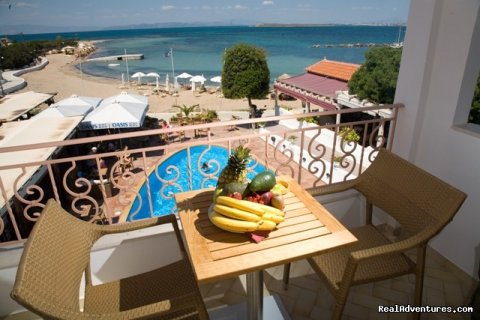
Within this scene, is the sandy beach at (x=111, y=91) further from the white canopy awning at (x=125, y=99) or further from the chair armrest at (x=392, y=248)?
the chair armrest at (x=392, y=248)

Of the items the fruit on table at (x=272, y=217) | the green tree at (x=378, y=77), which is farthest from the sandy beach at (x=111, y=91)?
the fruit on table at (x=272, y=217)

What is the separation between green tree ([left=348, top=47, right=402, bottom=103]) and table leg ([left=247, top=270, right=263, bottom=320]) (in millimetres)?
17139

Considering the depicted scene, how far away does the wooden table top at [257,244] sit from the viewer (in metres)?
1.45

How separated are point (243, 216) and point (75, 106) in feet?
49.2

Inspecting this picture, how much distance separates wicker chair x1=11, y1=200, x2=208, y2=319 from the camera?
4.43 feet

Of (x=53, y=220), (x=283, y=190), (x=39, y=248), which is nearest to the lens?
(x=39, y=248)

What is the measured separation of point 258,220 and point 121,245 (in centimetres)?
173

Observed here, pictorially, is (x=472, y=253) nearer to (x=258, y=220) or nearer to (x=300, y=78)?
(x=258, y=220)

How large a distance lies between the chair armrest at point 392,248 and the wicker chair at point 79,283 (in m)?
0.95

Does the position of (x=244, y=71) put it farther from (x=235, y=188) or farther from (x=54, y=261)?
(x=54, y=261)

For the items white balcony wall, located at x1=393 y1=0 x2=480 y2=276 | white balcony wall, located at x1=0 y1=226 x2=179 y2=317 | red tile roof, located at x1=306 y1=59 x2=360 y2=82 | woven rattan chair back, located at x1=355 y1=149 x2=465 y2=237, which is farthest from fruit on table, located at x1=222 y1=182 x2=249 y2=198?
red tile roof, located at x1=306 y1=59 x2=360 y2=82

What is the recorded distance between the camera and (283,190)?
1896 millimetres

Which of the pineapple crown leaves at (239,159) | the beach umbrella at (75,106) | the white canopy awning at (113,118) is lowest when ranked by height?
the white canopy awning at (113,118)

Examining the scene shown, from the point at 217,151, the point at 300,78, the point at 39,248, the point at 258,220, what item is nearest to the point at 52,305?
the point at 39,248
